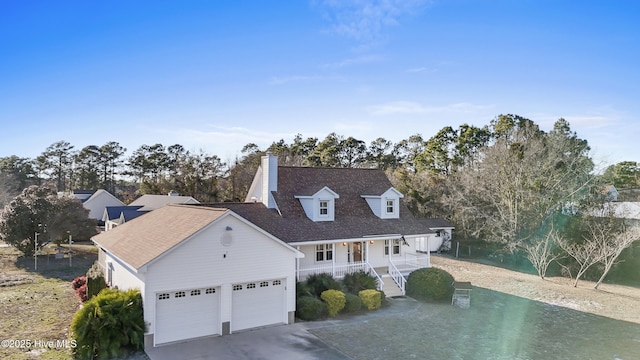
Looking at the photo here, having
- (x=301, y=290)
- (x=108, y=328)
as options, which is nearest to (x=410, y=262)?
(x=301, y=290)

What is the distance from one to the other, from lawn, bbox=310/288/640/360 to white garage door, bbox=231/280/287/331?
6.20 ft

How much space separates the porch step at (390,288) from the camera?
21531mm

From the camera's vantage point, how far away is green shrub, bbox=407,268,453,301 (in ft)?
68.1

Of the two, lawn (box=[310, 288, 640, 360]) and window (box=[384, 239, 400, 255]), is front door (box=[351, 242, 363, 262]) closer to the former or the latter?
window (box=[384, 239, 400, 255])

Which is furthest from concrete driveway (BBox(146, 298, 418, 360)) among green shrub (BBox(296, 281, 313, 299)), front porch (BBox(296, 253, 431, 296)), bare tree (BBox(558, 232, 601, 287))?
bare tree (BBox(558, 232, 601, 287))

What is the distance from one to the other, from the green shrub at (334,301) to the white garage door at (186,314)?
521 centimetres

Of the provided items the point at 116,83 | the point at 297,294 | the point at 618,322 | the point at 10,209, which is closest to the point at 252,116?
the point at 116,83

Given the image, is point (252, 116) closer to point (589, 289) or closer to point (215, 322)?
point (215, 322)

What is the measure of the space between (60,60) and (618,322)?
31.7m

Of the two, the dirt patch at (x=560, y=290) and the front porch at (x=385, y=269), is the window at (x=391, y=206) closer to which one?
the front porch at (x=385, y=269)

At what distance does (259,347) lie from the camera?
13750 millimetres

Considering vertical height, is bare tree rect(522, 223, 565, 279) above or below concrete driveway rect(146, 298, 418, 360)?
above

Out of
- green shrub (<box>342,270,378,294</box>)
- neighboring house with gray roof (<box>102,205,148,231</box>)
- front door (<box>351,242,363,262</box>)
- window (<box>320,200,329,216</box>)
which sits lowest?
green shrub (<box>342,270,378,294</box>)

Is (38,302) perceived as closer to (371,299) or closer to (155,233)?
(155,233)
